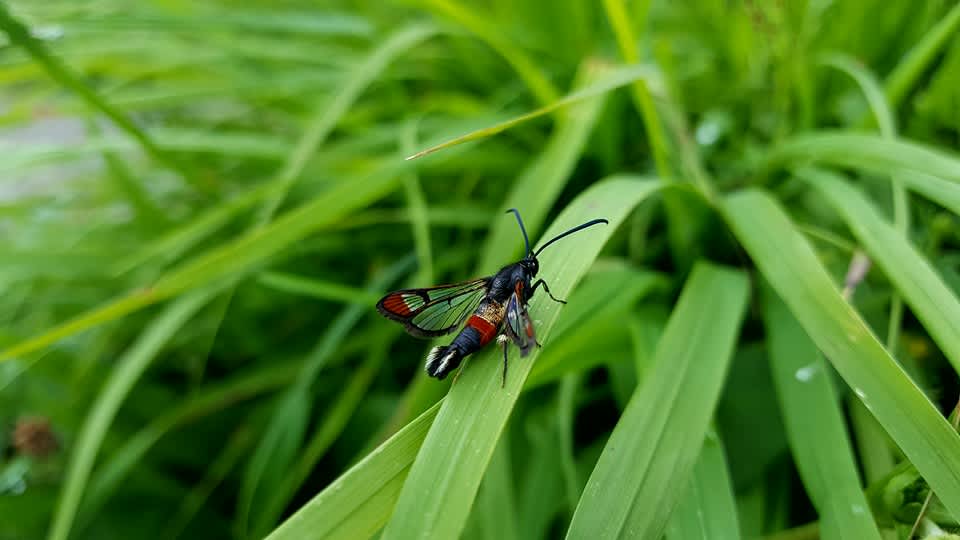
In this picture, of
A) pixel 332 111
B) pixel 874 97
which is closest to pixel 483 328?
pixel 332 111

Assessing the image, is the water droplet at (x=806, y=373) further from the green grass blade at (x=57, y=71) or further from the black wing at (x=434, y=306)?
the green grass blade at (x=57, y=71)

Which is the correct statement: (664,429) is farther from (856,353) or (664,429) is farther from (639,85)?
(639,85)

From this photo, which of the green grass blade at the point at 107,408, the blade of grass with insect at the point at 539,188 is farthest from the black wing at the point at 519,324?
the green grass blade at the point at 107,408

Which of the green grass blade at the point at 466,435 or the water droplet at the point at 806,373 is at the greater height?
the green grass blade at the point at 466,435

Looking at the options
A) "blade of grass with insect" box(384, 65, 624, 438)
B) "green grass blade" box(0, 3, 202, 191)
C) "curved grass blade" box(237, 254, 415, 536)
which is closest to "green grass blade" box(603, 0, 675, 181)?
"blade of grass with insect" box(384, 65, 624, 438)

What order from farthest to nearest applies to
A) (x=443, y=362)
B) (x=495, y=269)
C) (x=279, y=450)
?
(x=279, y=450), (x=495, y=269), (x=443, y=362)
